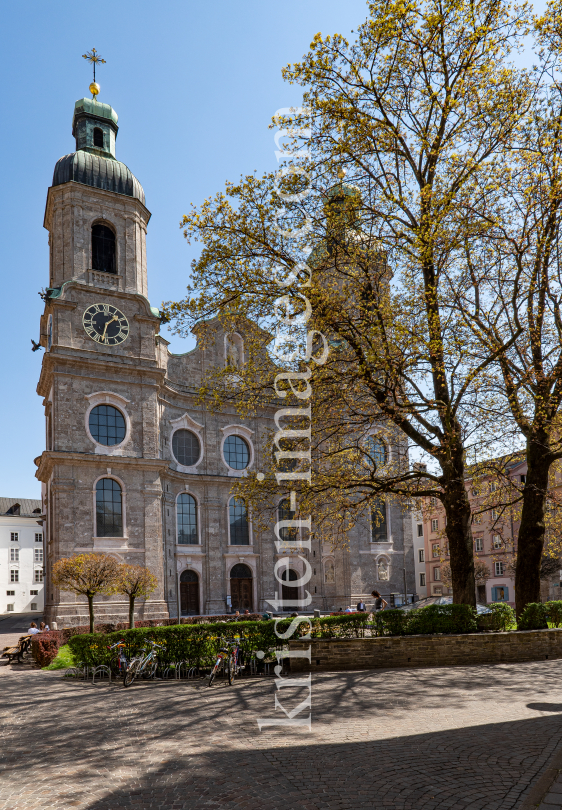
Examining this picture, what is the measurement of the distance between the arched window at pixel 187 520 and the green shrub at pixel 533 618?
89.8 ft

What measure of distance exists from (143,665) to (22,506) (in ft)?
245

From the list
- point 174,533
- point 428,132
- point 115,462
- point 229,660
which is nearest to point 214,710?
point 229,660

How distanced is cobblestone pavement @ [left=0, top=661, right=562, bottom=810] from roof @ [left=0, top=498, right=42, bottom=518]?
71.7 m

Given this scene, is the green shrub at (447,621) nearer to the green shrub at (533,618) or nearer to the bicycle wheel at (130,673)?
the green shrub at (533,618)

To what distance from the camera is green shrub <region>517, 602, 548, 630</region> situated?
15.9 metres

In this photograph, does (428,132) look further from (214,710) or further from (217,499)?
(217,499)

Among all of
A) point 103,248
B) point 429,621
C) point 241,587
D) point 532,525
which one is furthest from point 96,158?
point 429,621

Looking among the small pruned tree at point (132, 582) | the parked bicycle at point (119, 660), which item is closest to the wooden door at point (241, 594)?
the small pruned tree at point (132, 582)

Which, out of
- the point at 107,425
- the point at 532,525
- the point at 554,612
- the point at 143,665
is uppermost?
the point at 107,425

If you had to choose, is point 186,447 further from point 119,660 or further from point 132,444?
point 119,660

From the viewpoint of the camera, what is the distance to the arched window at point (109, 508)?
3456 cm

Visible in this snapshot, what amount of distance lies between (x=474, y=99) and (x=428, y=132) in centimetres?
134

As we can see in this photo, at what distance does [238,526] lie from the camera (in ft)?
141

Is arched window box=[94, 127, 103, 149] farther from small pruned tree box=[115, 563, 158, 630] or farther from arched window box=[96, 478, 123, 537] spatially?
small pruned tree box=[115, 563, 158, 630]
